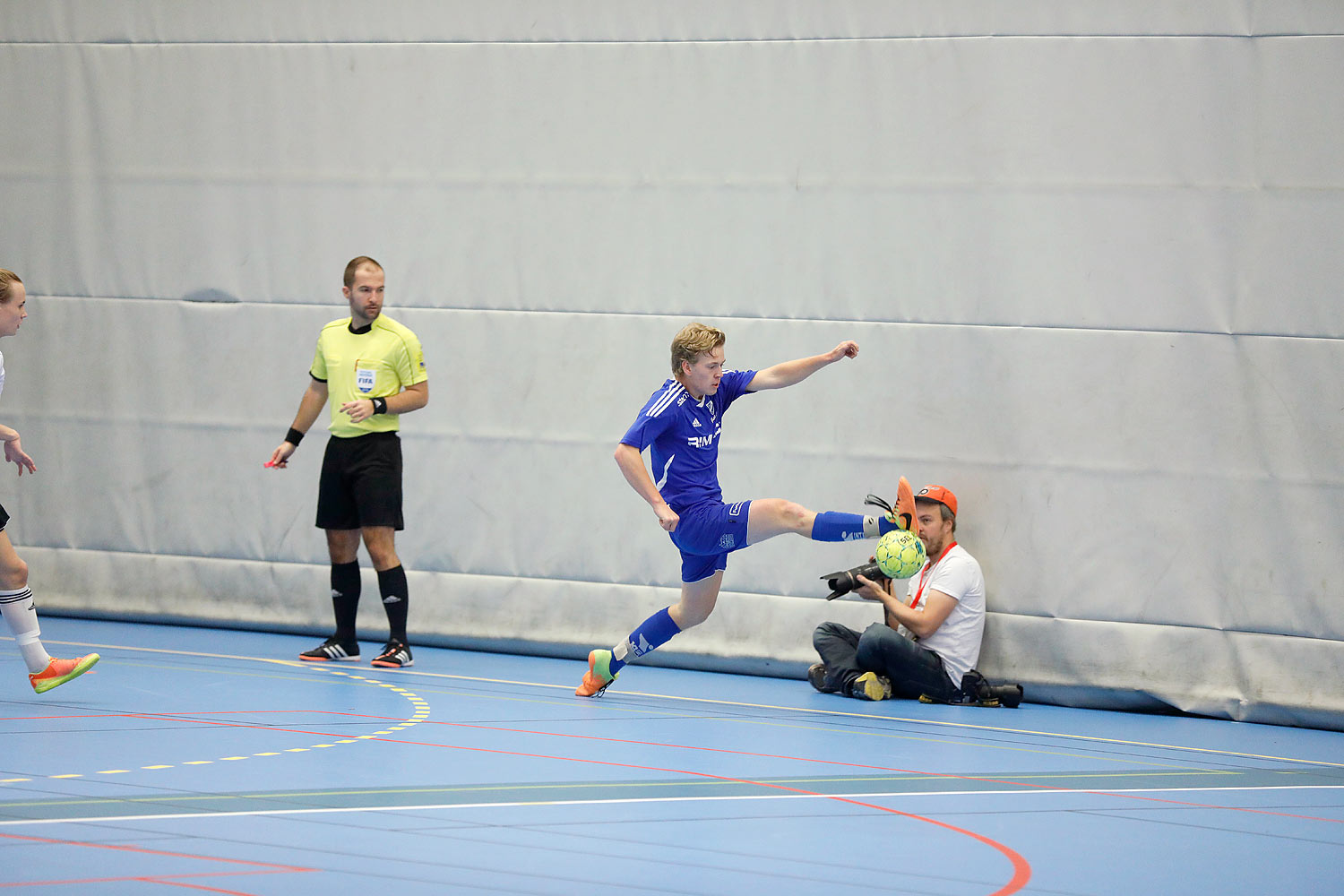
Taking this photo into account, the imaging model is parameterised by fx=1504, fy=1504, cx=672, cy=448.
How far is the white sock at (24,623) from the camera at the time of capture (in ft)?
23.8

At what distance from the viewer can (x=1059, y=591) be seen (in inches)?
350

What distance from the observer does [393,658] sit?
9.16 meters

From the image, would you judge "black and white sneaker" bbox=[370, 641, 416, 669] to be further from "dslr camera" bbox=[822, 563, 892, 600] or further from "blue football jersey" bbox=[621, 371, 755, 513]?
"dslr camera" bbox=[822, 563, 892, 600]

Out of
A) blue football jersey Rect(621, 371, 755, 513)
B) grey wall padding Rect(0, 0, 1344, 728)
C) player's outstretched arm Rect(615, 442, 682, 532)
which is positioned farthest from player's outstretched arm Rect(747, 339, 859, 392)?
grey wall padding Rect(0, 0, 1344, 728)

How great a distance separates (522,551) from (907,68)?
398cm

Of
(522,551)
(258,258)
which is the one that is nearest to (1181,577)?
(522,551)

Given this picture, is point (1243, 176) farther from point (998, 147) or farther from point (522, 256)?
point (522, 256)

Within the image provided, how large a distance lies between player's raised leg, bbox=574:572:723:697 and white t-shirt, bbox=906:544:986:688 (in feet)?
4.45

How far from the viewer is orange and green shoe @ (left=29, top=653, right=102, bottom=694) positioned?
7281 millimetres

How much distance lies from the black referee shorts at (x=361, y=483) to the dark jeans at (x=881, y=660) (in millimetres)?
2706

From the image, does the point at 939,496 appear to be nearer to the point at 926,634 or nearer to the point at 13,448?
the point at 926,634

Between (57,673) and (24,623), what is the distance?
0.29 meters

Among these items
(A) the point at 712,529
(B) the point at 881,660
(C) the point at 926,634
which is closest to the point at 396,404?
(A) the point at 712,529

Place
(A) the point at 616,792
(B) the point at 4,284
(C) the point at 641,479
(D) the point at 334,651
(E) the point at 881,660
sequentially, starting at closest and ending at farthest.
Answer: (A) the point at 616,792 → (B) the point at 4,284 → (C) the point at 641,479 → (E) the point at 881,660 → (D) the point at 334,651
